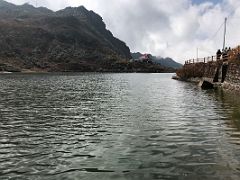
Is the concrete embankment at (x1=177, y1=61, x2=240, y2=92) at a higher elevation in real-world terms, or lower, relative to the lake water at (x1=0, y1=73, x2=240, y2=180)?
higher

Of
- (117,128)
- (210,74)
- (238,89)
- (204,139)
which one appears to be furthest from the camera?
(210,74)

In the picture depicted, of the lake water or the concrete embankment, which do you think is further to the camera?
the concrete embankment

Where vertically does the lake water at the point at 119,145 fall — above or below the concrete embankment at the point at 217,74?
below

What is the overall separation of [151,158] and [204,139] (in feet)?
15.9

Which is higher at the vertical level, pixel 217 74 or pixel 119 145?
pixel 217 74

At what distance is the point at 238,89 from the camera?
157 ft

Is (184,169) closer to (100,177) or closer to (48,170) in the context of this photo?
(100,177)

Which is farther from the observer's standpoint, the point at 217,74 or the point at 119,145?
the point at 217,74

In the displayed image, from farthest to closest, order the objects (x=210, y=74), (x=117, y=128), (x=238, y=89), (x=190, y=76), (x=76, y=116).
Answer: (x=190, y=76) → (x=210, y=74) → (x=238, y=89) → (x=76, y=116) → (x=117, y=128)

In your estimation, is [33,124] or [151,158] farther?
[33,124]

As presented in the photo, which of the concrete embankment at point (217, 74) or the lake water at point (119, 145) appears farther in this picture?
the concrete embankment at point (217, 74)

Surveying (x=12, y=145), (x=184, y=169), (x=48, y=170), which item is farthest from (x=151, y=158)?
(x=12, y=145)

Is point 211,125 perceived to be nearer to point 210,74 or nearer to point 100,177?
point 100,177

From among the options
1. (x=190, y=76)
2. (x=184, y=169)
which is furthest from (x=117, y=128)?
(x=190, y=76)
